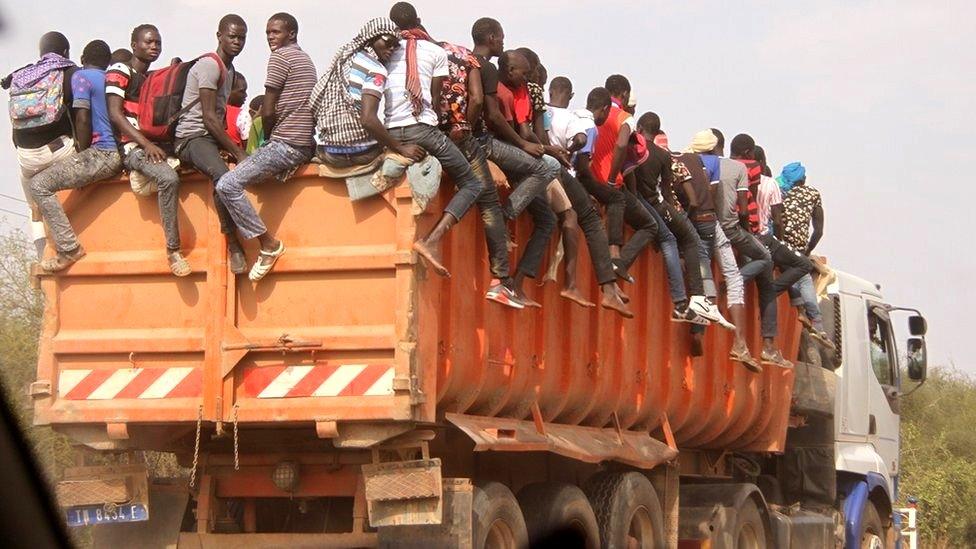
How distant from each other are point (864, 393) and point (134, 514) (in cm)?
754

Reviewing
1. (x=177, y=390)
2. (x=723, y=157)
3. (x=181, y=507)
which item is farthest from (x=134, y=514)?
(x=723, y=157)

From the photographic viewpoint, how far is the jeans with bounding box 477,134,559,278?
8.17 meters

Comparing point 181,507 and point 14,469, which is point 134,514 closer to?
point 181,507

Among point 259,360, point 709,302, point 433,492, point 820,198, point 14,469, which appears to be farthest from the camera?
point 820,198

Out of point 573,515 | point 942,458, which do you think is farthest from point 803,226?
point 942,458

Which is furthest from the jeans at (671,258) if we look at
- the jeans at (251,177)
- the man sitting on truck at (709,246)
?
the jeans at (251,177)

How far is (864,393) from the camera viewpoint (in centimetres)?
1310

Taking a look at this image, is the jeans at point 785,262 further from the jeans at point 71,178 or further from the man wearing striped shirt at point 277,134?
the jeans at point 71,178

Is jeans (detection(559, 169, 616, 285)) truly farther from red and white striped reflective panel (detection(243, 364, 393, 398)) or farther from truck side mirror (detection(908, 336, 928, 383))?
truck side mirror (detection(908, 336, 928, 383))

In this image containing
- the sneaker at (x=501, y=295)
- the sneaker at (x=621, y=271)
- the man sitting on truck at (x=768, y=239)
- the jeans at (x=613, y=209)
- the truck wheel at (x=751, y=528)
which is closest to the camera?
the sneaker at (x=501, y=295)

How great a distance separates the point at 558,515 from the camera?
27.6 feet

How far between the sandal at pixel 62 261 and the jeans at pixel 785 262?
6094 millimetres

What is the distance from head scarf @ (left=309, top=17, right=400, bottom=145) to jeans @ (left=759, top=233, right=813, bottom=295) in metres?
5.29

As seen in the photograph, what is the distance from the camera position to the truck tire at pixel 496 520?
24.1 ft
